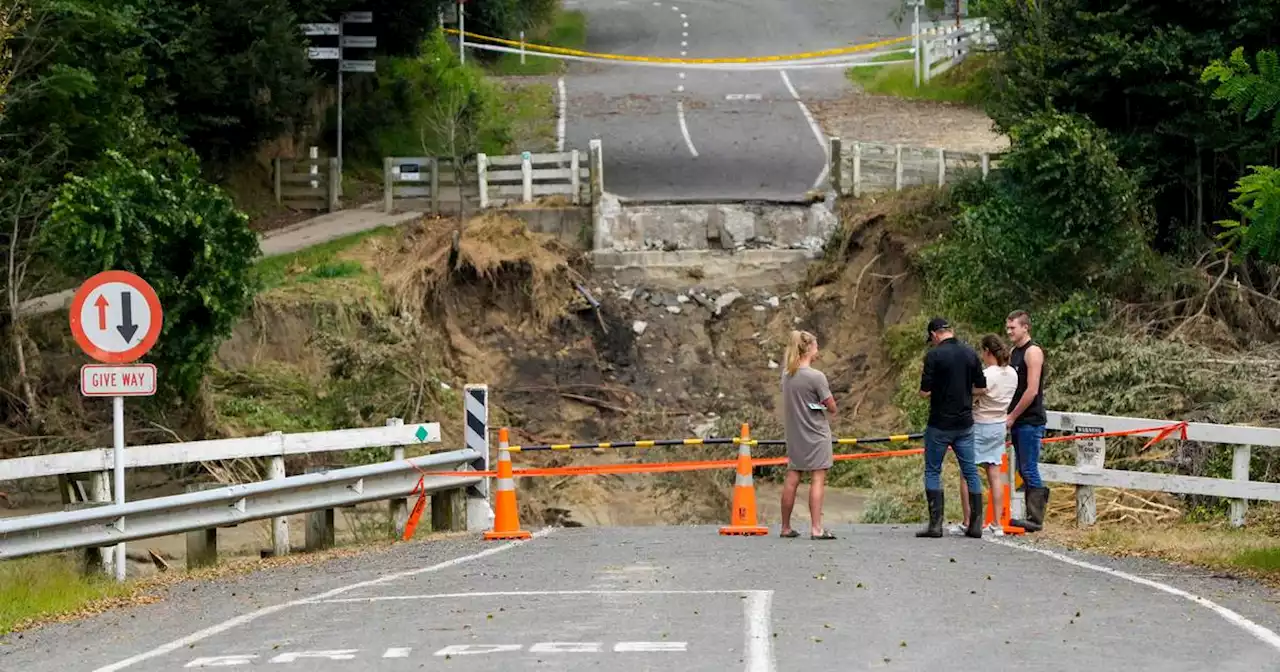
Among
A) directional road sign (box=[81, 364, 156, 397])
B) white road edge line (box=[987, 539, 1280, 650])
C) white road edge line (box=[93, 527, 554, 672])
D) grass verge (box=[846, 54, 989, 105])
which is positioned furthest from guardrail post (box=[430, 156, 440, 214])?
directional road sign (box=[81, 364, 156, 397])

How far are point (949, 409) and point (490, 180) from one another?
66.5 feet

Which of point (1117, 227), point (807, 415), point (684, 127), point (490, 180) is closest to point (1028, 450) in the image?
point (807, 415)

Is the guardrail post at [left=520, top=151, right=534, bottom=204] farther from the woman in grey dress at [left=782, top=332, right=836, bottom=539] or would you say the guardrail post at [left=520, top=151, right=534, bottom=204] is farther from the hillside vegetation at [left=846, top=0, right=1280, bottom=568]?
the woman in grey dress at [left=782, top=332, right=836, bottom=539]

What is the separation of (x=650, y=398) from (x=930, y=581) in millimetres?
18877

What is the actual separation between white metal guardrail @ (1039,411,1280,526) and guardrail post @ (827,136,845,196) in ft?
53.6

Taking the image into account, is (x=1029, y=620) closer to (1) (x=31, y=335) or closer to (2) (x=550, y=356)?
(1) (x=31, y=335)

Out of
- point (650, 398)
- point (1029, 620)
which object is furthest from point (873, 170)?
point (1029, 620)

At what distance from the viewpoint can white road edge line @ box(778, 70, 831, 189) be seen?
126 ft

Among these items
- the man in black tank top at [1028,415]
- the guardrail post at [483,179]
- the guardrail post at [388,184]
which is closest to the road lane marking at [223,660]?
the man in black tank top at [1028,415]

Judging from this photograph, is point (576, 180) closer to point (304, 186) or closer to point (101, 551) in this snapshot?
point (304, 186)

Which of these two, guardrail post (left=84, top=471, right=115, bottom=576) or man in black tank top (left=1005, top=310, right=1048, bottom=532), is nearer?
guardrail post (left=84, top=471, right=115, bottom=576)

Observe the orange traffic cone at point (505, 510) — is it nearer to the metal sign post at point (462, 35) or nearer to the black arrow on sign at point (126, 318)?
the black arrow on sign at point (126, 318)

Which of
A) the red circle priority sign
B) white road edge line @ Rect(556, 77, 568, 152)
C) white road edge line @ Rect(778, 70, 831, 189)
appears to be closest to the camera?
the red circle priority sign

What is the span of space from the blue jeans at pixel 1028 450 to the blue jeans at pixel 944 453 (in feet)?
3.04
